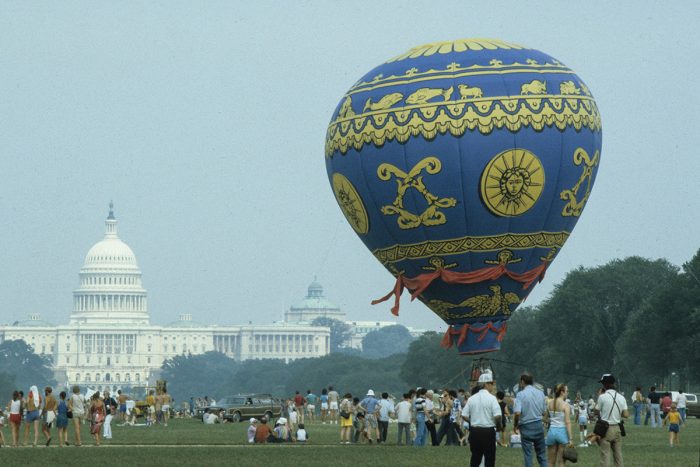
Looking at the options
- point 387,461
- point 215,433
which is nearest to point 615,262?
point 215,433

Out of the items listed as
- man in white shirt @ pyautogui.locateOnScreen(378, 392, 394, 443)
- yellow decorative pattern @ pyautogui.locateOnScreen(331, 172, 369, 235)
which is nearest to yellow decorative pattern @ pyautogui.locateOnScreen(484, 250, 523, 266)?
yellow decorative pattern @ pyautogui.locateOnScreen(331, 172, 369, 235)

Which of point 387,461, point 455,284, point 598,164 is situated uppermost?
point 598,164

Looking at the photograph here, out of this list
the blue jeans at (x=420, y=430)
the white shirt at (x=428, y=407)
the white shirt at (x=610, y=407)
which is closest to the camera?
the white shirt at (x=610, y=407)

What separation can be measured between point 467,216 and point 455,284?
195 centimetres

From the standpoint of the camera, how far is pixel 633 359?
3930 inches

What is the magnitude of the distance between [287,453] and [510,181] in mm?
10031

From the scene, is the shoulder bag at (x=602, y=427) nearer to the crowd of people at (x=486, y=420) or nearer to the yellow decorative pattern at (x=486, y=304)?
the crowd of people at (x=486, y=420)

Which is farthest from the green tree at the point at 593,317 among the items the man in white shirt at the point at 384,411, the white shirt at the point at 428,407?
the white shirt at the point at 428,407

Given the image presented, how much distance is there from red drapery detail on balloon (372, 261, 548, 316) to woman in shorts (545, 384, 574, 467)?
17.3 meters

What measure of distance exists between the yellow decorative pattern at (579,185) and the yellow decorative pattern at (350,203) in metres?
5.29

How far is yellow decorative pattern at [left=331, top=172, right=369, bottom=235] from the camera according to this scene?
52.5 m

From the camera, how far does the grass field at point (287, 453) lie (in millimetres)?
40125

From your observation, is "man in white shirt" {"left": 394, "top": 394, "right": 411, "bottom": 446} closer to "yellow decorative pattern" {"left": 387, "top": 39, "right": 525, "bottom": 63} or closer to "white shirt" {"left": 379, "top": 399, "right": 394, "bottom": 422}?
"white shirt" {"left": 379, "top": 399, "right": 394, "bottom": 422}

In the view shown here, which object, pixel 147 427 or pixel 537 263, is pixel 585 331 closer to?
pixel 147 427
